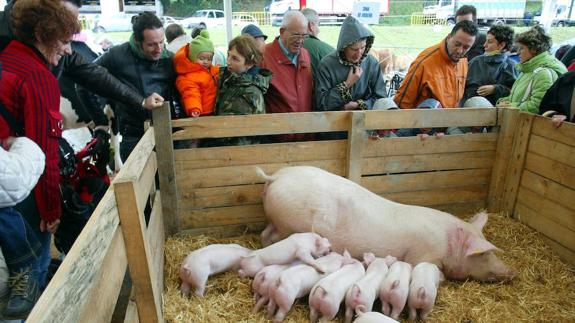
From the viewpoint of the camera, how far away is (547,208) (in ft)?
10.5

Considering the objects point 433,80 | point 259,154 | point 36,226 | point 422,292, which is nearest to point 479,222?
point 422,292

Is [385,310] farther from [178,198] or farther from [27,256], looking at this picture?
[27,256]

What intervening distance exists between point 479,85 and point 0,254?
4.77 meters

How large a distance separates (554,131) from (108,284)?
3.26 m

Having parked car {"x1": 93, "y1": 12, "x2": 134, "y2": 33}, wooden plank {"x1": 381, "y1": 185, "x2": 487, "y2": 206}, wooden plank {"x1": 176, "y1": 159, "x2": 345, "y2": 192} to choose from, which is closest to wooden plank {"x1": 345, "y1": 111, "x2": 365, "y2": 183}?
wooden plank {"x1": 176, "y1": 159, "x2": 345, "y2": 192}

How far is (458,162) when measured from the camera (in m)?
3.53

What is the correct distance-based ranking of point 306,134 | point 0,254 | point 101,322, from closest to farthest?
point 101,322, point 0,254, point 306,134

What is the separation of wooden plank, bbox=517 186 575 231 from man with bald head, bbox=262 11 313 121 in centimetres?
200

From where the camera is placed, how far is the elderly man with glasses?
3.39 meters

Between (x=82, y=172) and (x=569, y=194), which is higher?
(x=82, y=172)

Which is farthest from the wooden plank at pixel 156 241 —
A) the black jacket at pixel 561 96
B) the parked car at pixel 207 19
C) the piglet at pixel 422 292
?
the parked car at pixel 207 19

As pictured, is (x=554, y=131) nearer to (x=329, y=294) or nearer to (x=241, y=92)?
(x=329, y=294)

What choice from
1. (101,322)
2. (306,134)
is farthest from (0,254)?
(306,134)

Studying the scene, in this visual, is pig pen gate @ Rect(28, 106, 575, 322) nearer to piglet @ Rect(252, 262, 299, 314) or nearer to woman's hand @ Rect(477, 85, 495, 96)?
piglet @ Rect(252, 262, 299, 314)
